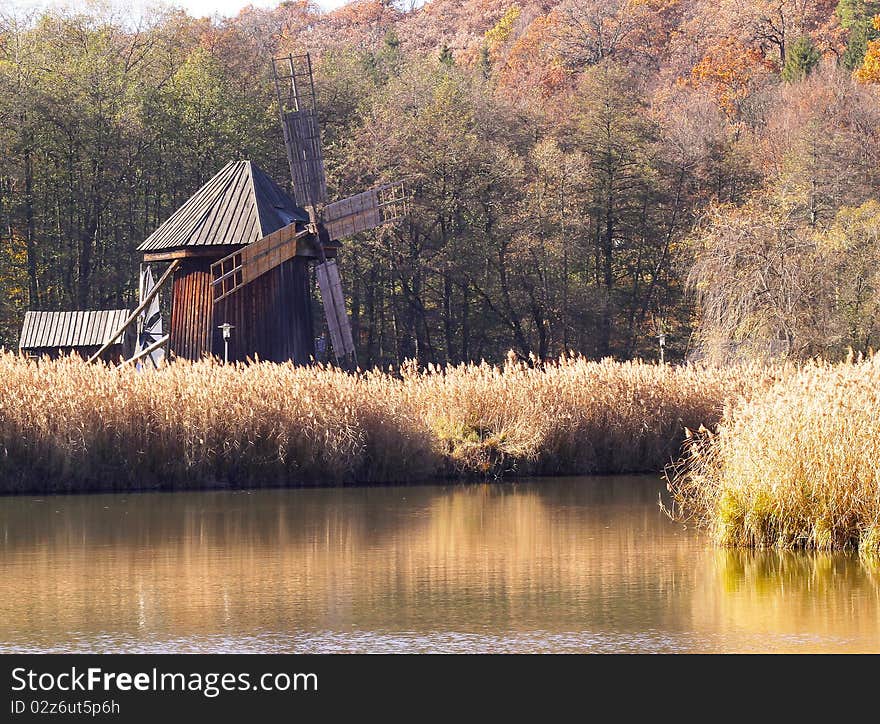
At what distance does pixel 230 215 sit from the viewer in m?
28.9

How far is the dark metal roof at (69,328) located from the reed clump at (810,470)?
26.5m

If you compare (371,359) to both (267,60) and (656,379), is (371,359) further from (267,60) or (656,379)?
(656,379)

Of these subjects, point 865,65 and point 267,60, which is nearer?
point 267,60

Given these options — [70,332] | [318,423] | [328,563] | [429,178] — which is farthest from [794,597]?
[429,178]

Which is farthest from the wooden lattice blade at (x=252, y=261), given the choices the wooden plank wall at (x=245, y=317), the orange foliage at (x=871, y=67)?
the orange foliage at (x=871, y=67)

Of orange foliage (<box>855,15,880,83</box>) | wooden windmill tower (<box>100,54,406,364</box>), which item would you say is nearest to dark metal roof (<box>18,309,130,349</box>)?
wooden windmill tower (<box>100,54,406,364</box>)

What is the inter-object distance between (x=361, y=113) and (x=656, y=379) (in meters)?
25.3

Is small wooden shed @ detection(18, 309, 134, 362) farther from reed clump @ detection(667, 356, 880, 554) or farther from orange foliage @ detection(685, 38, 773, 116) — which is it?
orange foliage @ detection(685, 38, 773, 116)

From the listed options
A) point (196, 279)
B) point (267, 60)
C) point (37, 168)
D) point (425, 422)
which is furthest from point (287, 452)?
point (267, 60)

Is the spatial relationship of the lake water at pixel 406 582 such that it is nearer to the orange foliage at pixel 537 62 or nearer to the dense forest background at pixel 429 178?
the dense forest background at pixel 429 178

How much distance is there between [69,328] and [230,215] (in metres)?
11.1

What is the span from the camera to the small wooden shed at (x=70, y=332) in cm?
3756

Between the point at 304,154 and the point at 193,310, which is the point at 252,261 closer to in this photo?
the point at 193,310
